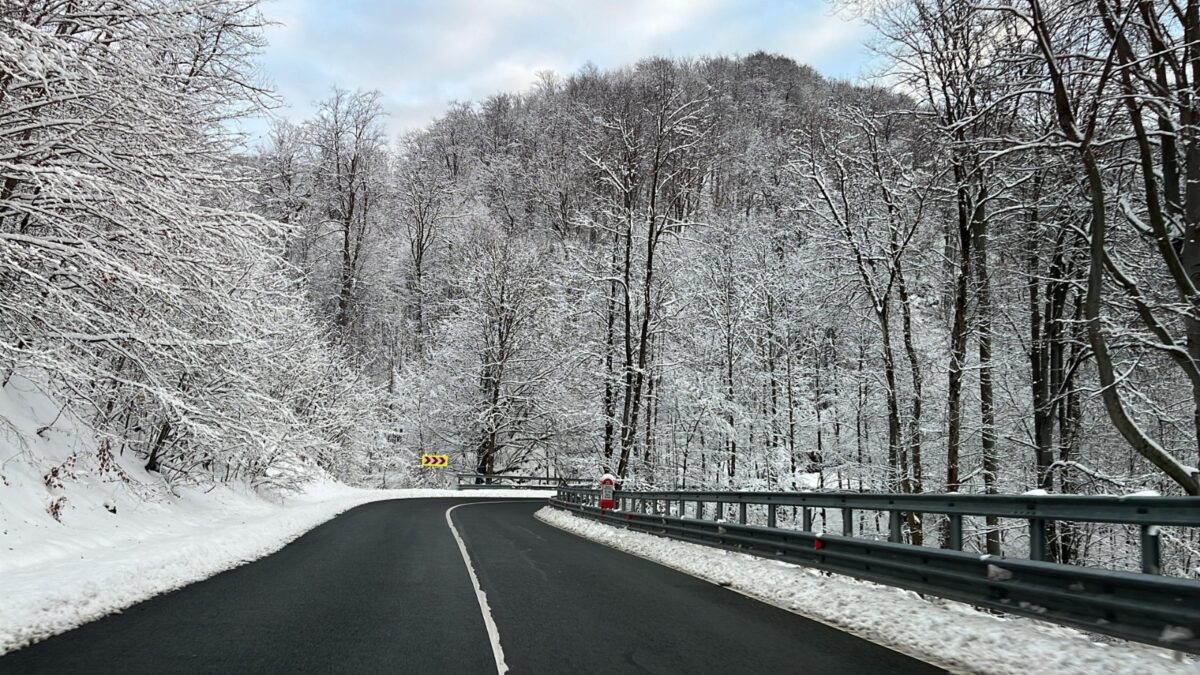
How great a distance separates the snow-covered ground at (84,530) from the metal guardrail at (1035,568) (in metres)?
7.91

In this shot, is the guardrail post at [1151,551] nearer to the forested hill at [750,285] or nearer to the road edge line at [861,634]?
the road edge line at [861,634]

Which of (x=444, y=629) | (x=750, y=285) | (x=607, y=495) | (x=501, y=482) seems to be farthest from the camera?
(x=501, y=482)

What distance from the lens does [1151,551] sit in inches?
214

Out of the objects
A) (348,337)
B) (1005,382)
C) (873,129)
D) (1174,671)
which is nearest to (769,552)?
(1174,671)

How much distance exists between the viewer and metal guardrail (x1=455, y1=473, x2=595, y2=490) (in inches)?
1744

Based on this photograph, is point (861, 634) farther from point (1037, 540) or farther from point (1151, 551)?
point (1151, 551)

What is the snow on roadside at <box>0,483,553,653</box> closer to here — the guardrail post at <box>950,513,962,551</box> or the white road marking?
the white road marking

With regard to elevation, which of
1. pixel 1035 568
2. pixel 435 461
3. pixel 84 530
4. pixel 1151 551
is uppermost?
pixel 1151 551

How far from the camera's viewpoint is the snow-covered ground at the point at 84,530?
771 cm

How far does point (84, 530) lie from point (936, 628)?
476 inches

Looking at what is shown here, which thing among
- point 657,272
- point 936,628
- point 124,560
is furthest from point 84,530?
point 657,272

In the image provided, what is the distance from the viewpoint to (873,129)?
2019 cm

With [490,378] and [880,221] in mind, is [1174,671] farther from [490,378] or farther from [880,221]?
[490,378]

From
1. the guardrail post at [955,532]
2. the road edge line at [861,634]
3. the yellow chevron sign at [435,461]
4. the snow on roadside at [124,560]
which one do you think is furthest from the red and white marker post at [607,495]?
the yellow chevron sign at [435,461]
